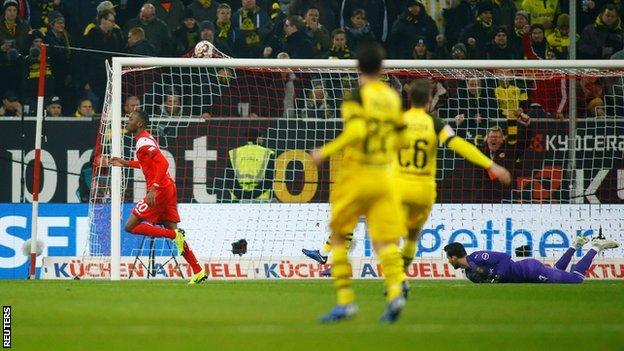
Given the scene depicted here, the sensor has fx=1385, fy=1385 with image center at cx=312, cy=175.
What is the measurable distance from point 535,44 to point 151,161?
9.28m

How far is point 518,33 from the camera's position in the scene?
2555 centimetres

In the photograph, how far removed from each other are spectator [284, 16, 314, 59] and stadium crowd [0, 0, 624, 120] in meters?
0.02

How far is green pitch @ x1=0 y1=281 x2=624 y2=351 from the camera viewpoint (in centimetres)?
988

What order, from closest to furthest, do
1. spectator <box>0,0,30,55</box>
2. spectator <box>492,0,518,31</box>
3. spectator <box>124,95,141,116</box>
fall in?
spectator <box>124,95,141,116</box> < spectator <box>0,0,30,55</box> < spectator <box>492,0,518,31</box>

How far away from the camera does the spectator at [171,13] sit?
2505 centimetres

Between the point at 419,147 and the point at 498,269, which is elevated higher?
the point at 419,147

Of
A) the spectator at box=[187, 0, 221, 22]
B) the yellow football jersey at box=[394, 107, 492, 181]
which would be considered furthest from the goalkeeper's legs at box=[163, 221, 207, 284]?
the spectator at box=[187, 0, 221, 22]

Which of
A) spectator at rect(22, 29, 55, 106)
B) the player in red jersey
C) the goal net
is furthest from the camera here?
spectator at rect(22, 29, 55, 106)

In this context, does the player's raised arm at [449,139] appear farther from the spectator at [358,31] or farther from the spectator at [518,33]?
the spectator at [518,33]

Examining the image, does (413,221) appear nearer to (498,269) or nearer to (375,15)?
(498,269)

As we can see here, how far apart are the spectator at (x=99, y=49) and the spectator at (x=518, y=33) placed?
7141 millimetres

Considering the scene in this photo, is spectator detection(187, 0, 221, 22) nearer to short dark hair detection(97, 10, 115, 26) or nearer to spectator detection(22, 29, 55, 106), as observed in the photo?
short dark hair detection(97, 10, 115, 26)

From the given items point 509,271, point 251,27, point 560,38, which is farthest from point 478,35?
point 509,271

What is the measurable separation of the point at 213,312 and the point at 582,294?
5.12 metres
